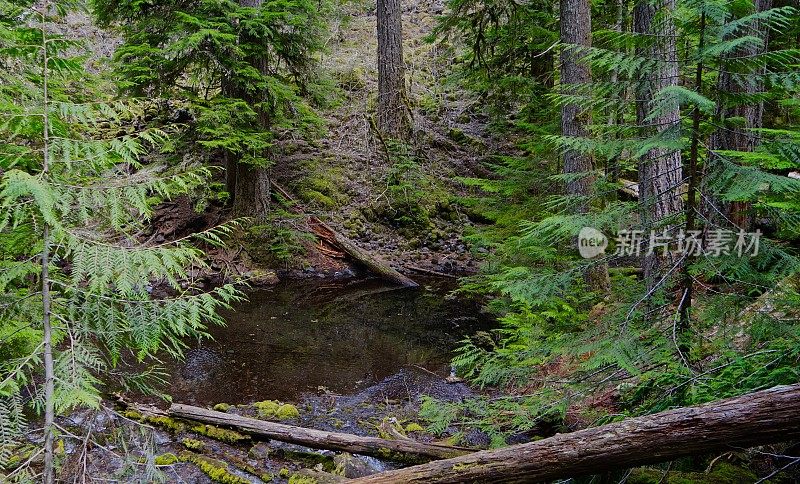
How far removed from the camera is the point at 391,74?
1312 centimetres

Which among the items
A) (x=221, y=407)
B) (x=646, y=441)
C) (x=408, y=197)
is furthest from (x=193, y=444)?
(x=408, y=197)

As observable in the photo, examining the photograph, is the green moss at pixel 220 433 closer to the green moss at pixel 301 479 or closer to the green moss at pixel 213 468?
the green moss at pixel 213 468

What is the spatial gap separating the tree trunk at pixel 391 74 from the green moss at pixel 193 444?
9951mm

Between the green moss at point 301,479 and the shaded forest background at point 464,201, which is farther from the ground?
the shaded forest background at point 464,201

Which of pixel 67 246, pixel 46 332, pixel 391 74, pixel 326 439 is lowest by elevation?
pixel 326 439

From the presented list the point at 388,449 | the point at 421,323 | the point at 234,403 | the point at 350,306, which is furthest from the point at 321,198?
the point at 388,449

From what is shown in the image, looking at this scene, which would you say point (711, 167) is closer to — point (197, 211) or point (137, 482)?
point (137, 482)

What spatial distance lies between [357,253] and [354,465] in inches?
282

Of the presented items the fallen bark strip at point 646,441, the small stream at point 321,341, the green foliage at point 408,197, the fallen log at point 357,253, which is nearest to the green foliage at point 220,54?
the fallen log at point 357,253

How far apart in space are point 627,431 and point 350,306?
702cm

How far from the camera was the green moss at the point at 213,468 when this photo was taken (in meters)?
4.06

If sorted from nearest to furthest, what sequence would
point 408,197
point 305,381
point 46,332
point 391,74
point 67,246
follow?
point 46,332
point 67,246
point 305,381
point 408,197
point 391,74

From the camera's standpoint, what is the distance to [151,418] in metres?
4.92

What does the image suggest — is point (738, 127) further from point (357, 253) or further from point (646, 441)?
point (357, 253)
